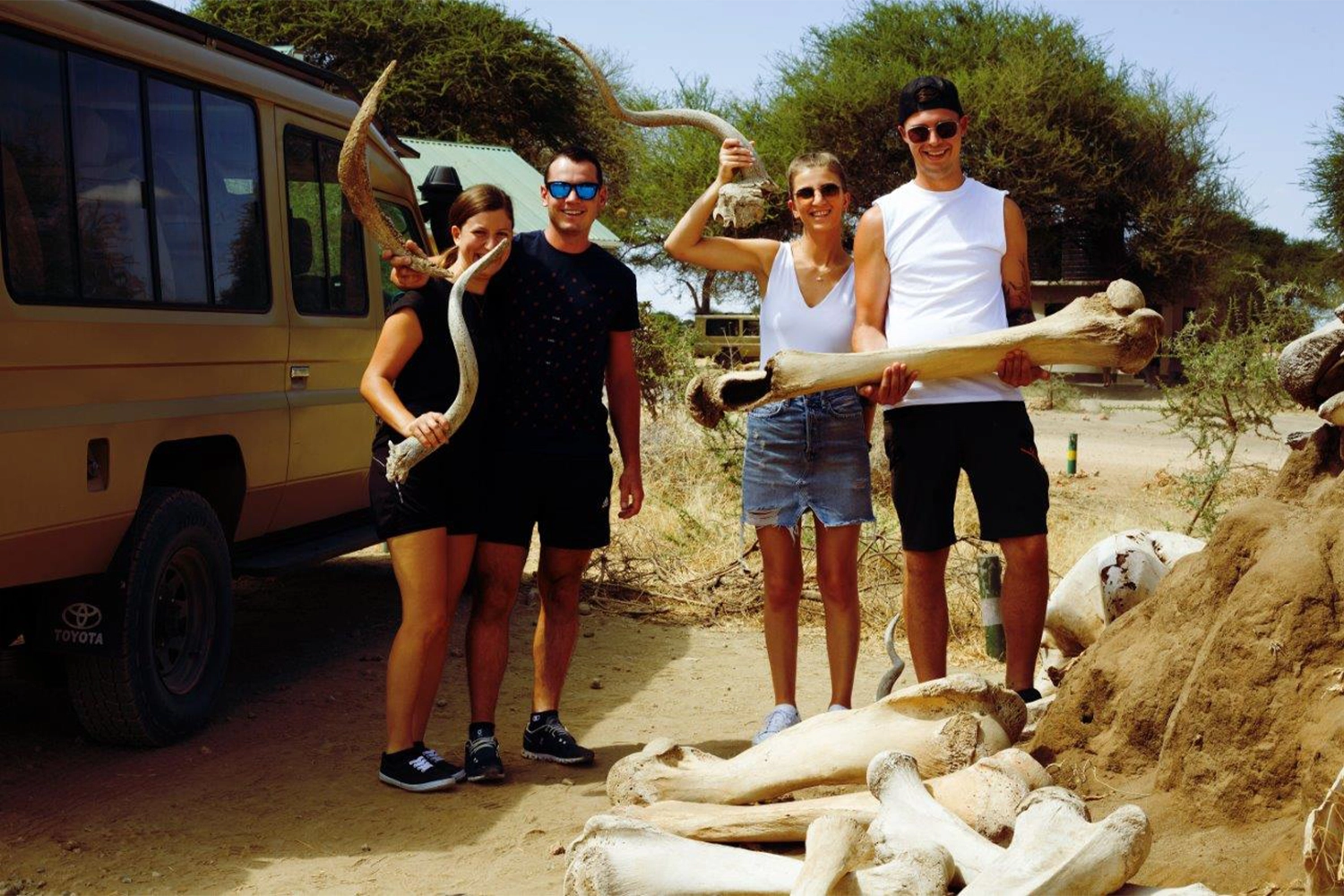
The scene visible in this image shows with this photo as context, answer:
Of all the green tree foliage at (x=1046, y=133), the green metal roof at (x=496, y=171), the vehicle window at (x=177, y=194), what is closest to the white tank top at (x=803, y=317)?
the vehicle window at (x=177, y=194)

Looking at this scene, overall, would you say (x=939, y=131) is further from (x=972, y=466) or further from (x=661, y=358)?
(x=661, y=358)

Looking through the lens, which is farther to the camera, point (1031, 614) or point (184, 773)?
point (184, 773)

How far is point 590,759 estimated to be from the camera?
499cm

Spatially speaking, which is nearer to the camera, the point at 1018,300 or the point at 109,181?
the point at 1018,300

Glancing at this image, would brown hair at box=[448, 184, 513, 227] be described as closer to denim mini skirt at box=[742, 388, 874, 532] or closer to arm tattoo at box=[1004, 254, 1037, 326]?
denim mini skirt at box=[742, 388, 874, 532]

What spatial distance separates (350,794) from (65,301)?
184 centimetres

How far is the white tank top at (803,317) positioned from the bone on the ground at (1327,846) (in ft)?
7.93

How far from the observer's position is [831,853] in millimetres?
2879

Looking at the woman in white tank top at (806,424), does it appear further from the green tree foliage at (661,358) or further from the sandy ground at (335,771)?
the green tree foliage at (661,358)

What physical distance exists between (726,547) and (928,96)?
15.7ft

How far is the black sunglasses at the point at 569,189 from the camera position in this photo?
4617 millimetres

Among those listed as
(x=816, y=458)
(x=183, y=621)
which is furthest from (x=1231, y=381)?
(x=183, y=621)

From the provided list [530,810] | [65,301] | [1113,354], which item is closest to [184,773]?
[530,810]

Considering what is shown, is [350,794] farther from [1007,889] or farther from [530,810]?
[1007,889]
